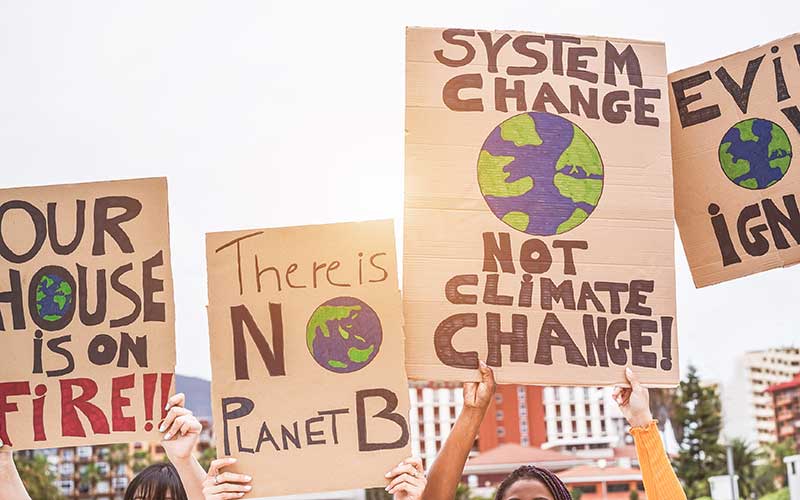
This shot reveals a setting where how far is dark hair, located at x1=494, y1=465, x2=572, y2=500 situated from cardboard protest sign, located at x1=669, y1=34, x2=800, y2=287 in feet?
2.25

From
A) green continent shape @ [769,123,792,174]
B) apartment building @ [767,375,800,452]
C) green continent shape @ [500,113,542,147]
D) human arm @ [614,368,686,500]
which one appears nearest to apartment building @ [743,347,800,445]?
apartment building @ [767,375,800,452]

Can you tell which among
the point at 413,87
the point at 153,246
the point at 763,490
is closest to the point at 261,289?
the point at 153,246

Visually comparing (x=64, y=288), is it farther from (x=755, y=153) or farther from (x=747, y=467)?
(x=747, y=467)

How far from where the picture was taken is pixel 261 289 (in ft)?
8.36

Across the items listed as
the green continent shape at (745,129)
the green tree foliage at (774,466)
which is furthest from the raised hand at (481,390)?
the green tree foliage at (774,466)

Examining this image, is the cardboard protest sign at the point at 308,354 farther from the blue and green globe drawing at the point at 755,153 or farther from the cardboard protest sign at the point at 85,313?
the blue and green globe drawing at the point at 755,153

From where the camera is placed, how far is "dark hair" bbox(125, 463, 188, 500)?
2779 mm

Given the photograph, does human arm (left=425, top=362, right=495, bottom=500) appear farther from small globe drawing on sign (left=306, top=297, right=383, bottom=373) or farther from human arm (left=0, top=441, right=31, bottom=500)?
human arm (left=0, top=441, right=31, bottom=500)

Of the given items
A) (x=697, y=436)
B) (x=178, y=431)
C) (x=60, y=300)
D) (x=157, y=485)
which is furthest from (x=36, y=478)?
(x=178, y=431)

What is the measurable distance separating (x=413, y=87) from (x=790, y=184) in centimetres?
108

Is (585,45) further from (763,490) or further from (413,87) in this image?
(763,490)

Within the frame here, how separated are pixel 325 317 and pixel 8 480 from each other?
0.90 meters

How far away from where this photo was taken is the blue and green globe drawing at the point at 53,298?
2.61 meters

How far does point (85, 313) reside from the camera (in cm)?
261
